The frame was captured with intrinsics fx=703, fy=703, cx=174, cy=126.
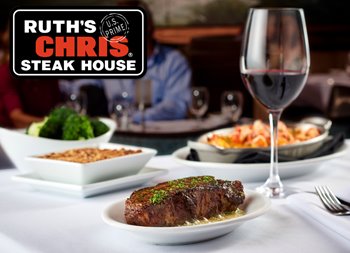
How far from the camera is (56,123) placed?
4.55 feet

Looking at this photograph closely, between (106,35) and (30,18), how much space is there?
0.21m

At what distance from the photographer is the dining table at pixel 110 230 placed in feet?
2.85

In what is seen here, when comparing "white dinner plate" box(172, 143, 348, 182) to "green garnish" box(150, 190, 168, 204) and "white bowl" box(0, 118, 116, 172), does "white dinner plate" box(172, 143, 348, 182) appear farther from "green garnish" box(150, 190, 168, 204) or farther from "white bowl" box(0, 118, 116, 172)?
"green garnish" box(150, 190, 168, 204)

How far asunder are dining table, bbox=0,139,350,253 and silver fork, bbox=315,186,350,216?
12 mm

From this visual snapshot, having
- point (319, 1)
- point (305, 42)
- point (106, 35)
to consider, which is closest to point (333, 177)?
point (305, 42)

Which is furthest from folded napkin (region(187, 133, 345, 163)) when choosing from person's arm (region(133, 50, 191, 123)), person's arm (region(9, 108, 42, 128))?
person's arm (region(9, 108, 42, 128))

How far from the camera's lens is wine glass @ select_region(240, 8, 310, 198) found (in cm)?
110

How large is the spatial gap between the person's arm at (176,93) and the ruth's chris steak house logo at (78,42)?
2.82m

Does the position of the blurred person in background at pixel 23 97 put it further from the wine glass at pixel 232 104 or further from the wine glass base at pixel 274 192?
the wine glass base at pixel 274 192

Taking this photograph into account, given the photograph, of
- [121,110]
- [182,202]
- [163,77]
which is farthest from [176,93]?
[182,202]

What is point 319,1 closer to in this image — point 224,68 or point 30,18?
point 224,68

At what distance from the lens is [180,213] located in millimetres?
870

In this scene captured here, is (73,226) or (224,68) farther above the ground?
(73,226)

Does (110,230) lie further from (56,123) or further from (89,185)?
(56,123)
